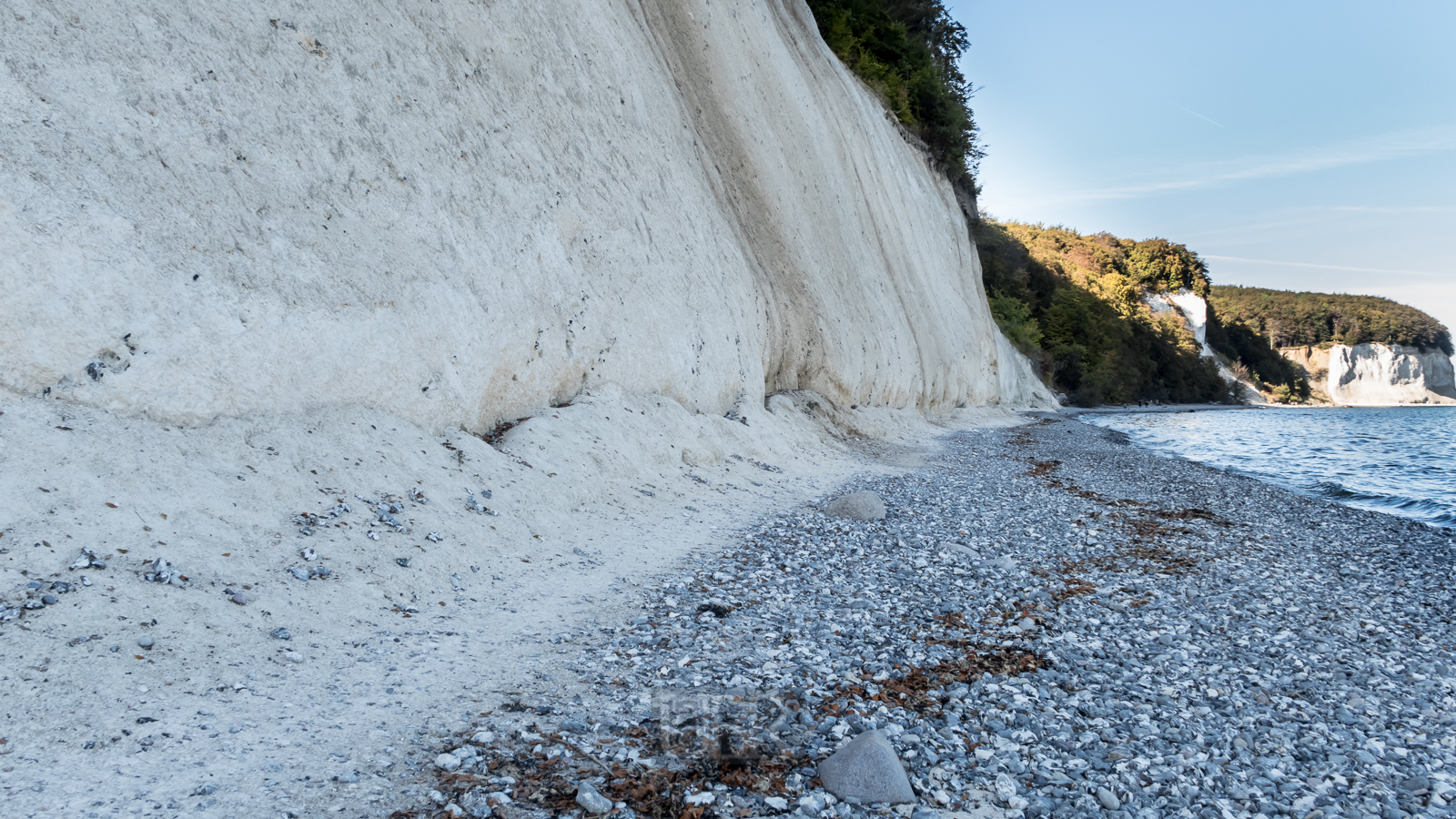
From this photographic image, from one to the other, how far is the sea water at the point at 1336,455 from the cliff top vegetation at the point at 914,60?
17.0 meters

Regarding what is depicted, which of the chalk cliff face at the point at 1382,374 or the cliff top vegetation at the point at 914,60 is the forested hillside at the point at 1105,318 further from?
the chalk cliff face at the point at 1382,374

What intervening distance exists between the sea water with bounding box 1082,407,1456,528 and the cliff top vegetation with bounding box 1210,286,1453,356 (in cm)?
6601

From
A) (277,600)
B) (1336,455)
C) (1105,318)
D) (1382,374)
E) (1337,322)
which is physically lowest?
(1336,455)

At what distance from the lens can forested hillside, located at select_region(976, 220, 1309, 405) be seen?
53406mm

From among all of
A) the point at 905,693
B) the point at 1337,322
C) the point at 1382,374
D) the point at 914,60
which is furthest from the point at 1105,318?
the point at 1382,374

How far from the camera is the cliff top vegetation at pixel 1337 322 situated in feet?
320

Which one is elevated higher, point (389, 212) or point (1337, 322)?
point (1337, 322)

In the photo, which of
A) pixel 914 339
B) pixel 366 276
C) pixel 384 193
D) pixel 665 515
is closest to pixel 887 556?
pixel 665 515

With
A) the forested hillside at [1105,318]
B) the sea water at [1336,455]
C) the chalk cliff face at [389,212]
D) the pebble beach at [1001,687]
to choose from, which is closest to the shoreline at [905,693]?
the pebble beach at [1001,687]

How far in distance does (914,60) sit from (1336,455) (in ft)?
76.2

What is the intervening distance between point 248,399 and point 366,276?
178 centimetres

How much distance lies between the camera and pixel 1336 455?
24.9 m

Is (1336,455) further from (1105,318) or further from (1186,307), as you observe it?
(1186,307)

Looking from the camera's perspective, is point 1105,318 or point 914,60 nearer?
point 914,60
